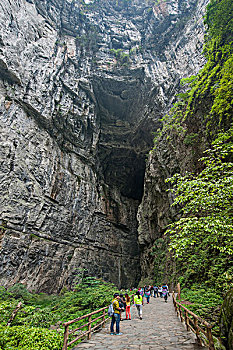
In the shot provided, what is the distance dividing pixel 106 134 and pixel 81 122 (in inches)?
232

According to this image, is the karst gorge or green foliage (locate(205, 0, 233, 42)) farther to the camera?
the karst gorge

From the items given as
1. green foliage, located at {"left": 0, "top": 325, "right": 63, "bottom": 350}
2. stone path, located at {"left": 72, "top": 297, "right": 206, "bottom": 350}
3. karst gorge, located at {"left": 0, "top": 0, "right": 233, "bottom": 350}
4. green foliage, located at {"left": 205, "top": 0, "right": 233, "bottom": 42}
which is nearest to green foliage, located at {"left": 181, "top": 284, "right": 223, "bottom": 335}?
karst gorge, located at {"left": 0, "top": 0, "right": 233, "bottom": 350}

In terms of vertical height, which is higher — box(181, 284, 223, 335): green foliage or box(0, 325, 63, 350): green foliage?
box(181, 284, 223, 335): green foliage

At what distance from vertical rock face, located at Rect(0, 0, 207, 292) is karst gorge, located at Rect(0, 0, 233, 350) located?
136 millimetres

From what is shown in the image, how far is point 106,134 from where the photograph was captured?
29047 millimetres

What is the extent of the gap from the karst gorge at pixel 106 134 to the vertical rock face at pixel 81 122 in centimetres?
14

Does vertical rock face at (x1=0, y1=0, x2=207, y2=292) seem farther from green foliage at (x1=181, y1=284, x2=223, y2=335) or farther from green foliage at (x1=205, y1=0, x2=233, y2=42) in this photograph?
green foliage at (x1=181, y1=284, x2=223, y2=335)

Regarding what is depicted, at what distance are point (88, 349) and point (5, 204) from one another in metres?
13.5

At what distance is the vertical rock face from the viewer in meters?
16.5

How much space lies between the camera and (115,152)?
30.1m

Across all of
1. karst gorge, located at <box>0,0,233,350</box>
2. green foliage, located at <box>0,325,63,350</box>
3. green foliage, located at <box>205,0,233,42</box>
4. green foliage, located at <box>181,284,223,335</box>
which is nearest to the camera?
green foliage, located at <box>0,325,63,350</box>

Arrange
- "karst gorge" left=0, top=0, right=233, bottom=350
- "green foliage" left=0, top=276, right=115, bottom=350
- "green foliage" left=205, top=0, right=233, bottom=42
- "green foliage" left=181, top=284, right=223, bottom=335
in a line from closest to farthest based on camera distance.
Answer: "green foliage" left=0, top=276, right=115, bottom=350 → "green foliage" left=181, top=284, right=223, bottom=335 → "green foliage" left=205, top=0, right=233, bottom=42 → "karst gorge" left=0, top=0, right=233, bottom=350

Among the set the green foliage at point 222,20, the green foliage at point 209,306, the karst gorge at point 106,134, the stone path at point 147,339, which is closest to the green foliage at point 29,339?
the stone path at point 147,339

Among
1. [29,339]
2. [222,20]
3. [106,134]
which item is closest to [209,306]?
[29,339]
